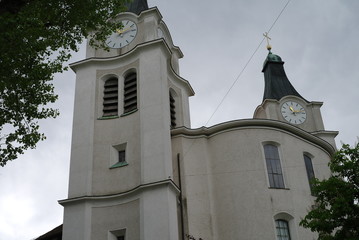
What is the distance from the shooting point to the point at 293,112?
105ft

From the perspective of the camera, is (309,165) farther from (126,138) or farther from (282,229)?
(126,138)

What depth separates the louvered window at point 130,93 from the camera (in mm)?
23750

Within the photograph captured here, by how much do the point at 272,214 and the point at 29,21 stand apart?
13209 mm

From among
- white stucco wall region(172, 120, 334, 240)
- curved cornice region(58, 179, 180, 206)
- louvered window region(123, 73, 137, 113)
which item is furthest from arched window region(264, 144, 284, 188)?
louvered window region(123, 73, 137, 113)

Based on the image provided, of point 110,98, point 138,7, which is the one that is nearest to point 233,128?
point 110,98

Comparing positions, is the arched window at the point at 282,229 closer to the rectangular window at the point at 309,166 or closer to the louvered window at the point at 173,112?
the rectangular window at the point at 309,166

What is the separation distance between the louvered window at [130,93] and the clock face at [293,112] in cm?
1199

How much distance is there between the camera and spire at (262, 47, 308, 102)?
3366 centimetres

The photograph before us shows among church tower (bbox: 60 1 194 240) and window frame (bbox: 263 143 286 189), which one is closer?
church tower (bbox: 60 1 194 240)

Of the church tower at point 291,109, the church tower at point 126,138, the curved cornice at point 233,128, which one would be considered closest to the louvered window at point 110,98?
the church tower at point 126,138

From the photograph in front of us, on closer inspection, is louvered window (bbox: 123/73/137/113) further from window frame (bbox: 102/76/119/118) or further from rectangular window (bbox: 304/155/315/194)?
rectangular window (bbox: 304/155/315/194)

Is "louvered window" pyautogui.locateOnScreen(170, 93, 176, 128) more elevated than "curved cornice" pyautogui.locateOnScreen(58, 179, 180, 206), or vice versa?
"louvered window" pyautogui.locateOnScreen(170, 93, 176, 128)

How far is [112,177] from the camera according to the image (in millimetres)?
21641

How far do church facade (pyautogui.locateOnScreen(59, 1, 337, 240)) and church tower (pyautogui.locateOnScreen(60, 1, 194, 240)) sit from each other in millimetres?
49
